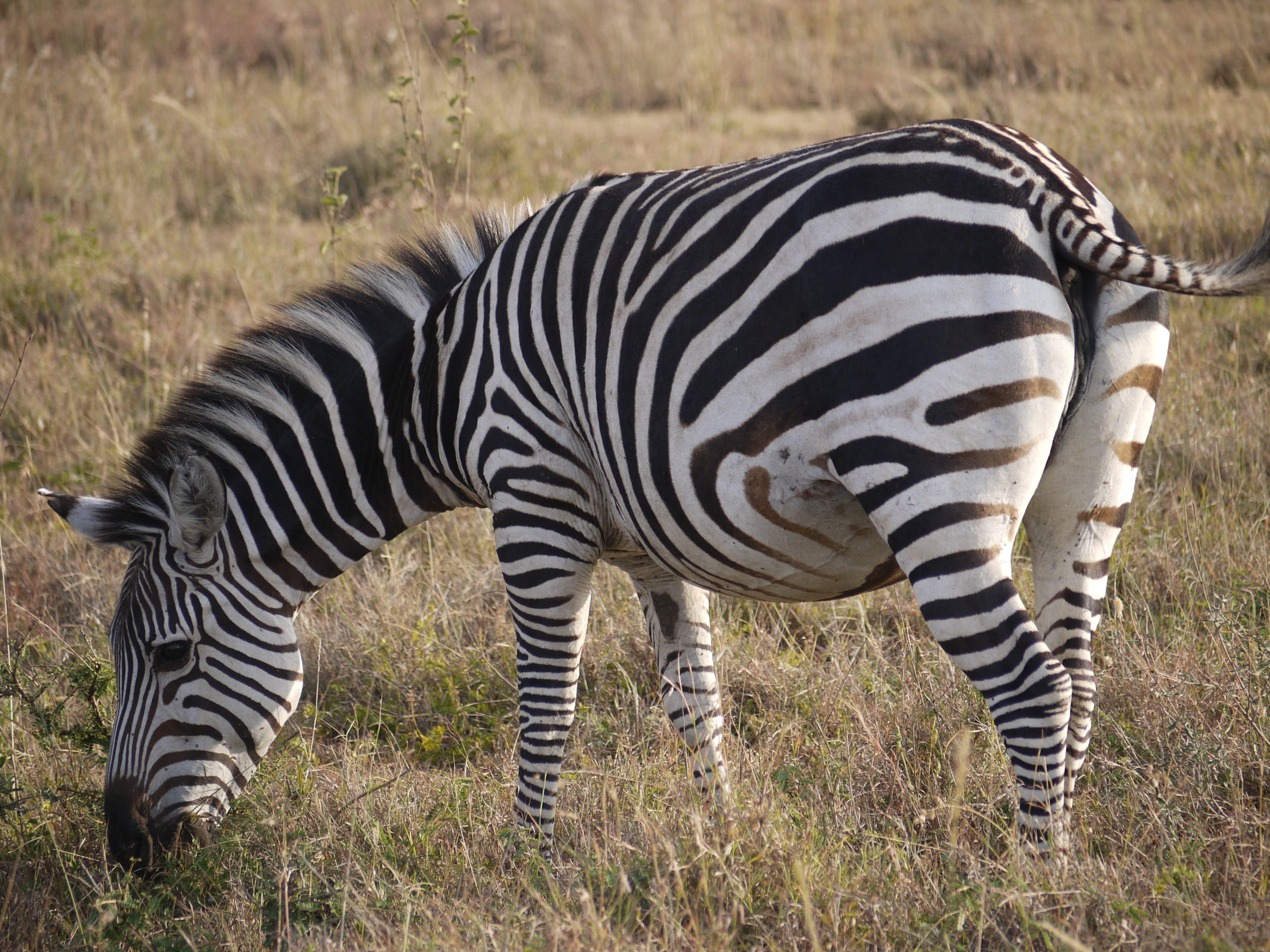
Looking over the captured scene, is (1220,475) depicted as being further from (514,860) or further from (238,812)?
(238,812)

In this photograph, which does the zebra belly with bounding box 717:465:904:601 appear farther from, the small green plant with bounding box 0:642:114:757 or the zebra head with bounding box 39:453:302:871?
the small green plant with bounding box 0:642:114:757

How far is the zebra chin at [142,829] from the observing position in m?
2.95

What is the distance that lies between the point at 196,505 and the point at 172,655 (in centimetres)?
48

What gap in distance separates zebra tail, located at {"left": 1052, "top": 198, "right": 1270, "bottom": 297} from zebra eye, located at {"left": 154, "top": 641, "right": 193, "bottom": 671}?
2.71m

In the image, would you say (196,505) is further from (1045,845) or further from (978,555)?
(1045,845)

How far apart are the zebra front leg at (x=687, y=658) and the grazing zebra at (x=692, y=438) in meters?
0.01

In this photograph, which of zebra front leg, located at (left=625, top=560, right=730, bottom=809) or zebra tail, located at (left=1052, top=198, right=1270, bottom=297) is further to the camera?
zebra front leg, located at (left=625, top=560, right=730, bottom=809)

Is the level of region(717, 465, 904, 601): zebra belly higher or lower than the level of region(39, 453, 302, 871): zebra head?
higher

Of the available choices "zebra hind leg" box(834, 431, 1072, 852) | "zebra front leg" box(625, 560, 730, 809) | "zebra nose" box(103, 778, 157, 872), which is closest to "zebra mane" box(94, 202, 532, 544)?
"zebra nose" box(103, 778, 157, 872)

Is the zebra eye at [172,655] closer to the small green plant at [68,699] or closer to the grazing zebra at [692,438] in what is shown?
the grazing zebra at [692,438]

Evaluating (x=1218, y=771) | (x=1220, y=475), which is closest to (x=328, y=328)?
(x=1218, y=771)

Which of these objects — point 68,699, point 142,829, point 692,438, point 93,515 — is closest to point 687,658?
point 692,438

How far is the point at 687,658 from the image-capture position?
3.20 m

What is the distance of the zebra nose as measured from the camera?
2.95 meters
